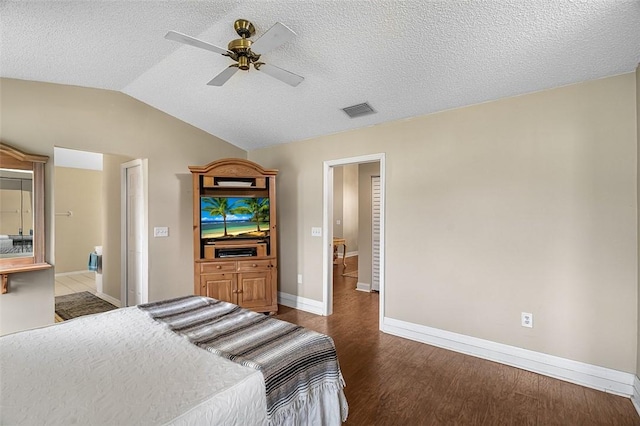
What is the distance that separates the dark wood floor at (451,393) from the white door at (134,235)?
108 inches

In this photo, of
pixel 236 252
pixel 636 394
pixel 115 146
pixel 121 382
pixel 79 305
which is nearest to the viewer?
pixel 121 382

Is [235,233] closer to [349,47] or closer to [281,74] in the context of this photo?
[281,74]

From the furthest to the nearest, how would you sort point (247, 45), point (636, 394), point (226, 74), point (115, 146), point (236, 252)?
1. point (236, 252)
2. point (115, 146)
3. point (226, 74)
4. point (636, 394)
5. point (247, 45)

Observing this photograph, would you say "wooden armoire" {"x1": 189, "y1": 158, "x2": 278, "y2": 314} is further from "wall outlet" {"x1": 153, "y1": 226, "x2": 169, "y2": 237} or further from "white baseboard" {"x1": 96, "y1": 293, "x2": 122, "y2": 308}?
"white baseboard" {"x1": 96, "y1": 293, "x2": 122, "y2": 308}

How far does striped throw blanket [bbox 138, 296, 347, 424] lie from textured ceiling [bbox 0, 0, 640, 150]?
2040 mm

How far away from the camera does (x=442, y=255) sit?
10.2 feet

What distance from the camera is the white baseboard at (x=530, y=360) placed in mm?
2295

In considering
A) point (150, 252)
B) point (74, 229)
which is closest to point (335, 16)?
point (150, 252)

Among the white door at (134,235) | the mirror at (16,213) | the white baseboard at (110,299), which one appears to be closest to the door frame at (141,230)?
the white door at (134,235)

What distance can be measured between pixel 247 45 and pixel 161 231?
9.35ft

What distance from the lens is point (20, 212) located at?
117 inches

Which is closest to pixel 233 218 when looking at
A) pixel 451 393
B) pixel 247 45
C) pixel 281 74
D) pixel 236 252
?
pixel 236 252

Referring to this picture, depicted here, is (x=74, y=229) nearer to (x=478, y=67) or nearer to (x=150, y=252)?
(x=150, y=252)

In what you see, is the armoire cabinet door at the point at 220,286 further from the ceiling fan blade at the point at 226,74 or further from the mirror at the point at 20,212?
the ceiling fan blade at the point at 226,74
